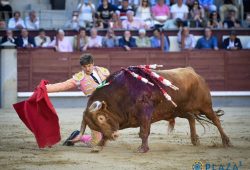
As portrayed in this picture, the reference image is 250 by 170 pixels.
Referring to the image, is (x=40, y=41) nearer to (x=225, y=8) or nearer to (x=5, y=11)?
(x=5, y=11)

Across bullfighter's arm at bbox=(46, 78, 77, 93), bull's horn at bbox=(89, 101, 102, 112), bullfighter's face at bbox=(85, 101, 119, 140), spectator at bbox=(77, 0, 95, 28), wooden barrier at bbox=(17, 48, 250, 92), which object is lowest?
wooden barrier at bbox=(17, 48, 250, 92)

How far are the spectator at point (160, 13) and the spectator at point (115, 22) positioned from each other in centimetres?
71

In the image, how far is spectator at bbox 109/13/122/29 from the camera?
47.8ft

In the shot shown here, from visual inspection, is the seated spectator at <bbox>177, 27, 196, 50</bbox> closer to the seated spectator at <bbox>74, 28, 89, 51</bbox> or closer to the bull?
the seated spectator at <bbox>74, 28, 89, 51</bbox>

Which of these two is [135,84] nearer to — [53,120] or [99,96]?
[99,96]

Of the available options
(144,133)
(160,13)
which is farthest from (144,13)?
(144,133)

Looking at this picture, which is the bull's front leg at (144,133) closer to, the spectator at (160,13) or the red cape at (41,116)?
the red cape at (41,116)

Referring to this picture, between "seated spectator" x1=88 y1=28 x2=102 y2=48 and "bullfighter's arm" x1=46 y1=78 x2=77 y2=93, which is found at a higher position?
"bullfighter's arm" x1=46 y1=78 x2=77 y2=93

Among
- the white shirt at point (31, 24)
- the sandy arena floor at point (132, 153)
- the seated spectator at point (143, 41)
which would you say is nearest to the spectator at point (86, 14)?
the white shirt at point (31, 24)

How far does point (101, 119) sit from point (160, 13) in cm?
786

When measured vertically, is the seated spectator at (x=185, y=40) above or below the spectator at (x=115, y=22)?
below

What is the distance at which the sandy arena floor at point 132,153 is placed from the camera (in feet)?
21.2

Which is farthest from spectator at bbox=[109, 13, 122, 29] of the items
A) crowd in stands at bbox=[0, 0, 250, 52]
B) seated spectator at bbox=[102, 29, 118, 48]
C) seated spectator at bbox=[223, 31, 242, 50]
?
seated spectator at bbox=[223, 31, 242, 50]

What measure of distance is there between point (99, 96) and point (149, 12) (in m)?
7.68
